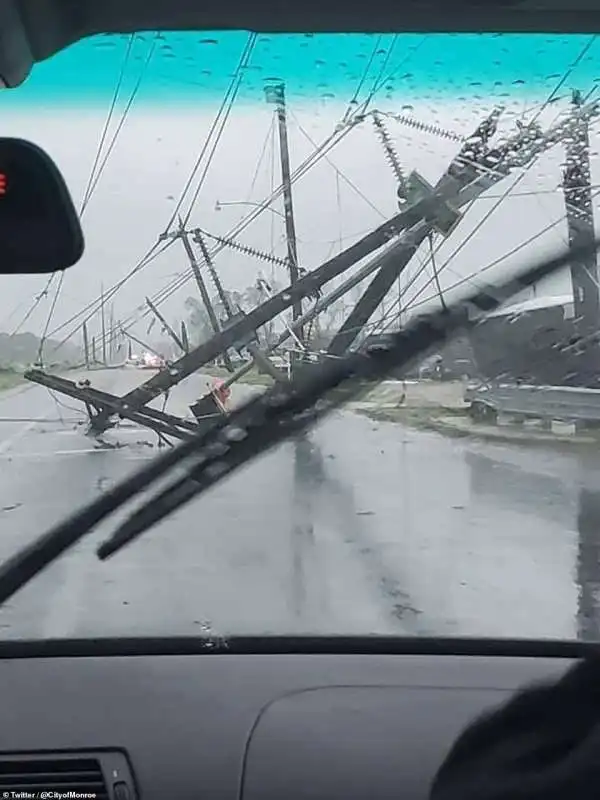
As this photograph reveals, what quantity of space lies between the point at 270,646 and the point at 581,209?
156cm

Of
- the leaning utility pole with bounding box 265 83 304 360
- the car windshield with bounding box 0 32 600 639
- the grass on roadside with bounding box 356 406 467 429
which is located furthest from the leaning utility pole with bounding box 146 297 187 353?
the grass on roadside with bounding box 356 406 467 429

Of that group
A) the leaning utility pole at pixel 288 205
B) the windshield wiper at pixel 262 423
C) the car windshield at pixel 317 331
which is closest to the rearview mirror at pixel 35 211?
the car windshield at pixel 317 331

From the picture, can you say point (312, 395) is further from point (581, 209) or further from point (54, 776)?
point (54, 776)

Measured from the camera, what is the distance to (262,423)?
417 cm

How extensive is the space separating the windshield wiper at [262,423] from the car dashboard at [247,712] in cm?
36

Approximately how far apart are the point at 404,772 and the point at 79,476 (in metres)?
1.35

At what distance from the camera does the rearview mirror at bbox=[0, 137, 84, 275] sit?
142 inches

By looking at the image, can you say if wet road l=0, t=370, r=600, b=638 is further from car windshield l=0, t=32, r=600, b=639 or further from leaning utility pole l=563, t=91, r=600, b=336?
leaning utility pole l=563, t=91, r=600, b=336

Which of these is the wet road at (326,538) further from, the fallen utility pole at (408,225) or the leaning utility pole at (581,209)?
the leaning utility pole at (581,209)

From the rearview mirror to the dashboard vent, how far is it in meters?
1.32

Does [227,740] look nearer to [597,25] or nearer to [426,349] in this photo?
[426,349]

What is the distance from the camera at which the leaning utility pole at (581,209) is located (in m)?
4.19

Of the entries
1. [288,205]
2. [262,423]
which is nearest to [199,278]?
[288,205]

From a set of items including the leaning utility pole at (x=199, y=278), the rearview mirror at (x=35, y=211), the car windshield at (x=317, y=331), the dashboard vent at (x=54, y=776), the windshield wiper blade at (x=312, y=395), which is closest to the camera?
the rearview mirror at (x=35, y=211)
